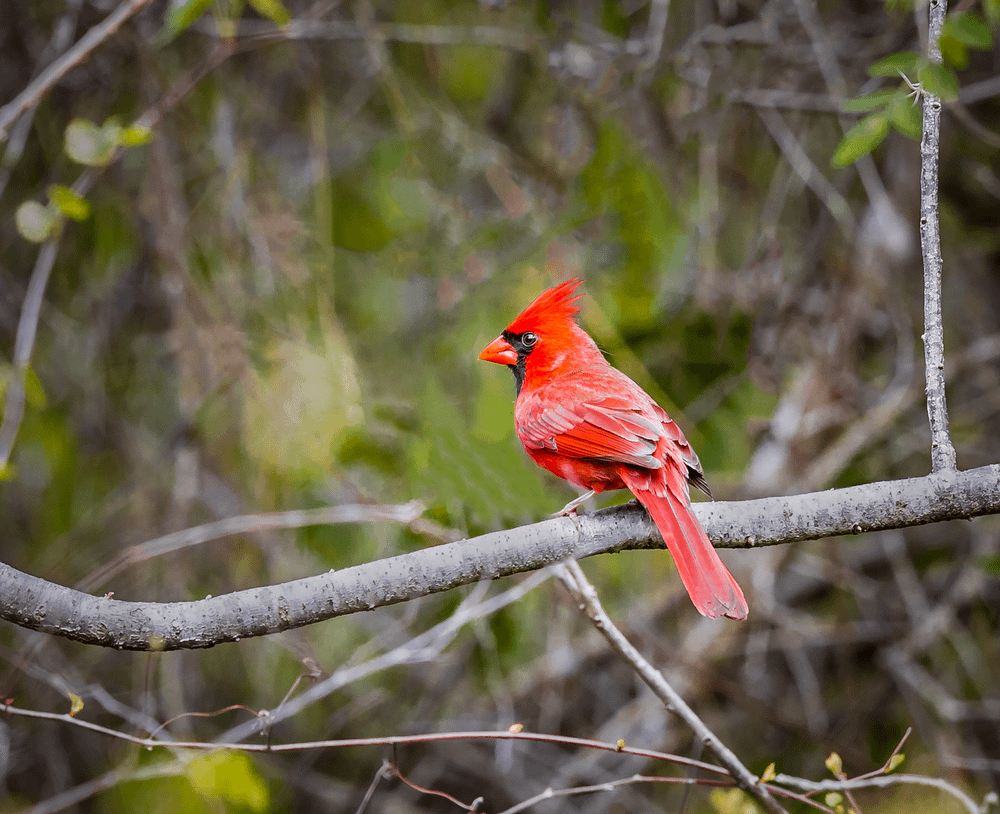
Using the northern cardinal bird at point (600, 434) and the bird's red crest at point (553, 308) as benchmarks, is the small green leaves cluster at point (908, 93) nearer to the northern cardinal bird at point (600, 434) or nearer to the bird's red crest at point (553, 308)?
the northern cardinal bird at point (600, 434)

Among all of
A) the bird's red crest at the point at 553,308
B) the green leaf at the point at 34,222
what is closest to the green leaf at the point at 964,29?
the bird's red crest at the point at 553,308

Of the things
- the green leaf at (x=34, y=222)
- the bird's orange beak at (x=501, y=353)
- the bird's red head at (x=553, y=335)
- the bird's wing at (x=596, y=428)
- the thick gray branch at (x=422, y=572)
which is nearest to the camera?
the thick gray branch at (x=422, y=572)

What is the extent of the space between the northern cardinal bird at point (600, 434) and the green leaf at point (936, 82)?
0.86 m

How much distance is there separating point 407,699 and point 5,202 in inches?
103

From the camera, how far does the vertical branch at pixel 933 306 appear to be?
156cm

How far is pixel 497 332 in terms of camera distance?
10.6 feet

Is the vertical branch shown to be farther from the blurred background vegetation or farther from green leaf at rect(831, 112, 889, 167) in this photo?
the blurred background vegetation

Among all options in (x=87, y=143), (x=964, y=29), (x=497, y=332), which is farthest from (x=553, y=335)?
(x=87, y=143)

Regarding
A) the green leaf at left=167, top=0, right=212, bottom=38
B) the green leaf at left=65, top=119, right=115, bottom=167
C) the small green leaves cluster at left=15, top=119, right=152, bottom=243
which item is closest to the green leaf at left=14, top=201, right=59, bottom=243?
the small green leaves cluster at left=15, top=119, right=152, bottom=243

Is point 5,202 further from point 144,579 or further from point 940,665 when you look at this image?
point 940,665

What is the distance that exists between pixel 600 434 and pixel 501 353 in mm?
603

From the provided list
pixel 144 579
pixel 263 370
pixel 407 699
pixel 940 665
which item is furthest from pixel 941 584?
pixel 144 579

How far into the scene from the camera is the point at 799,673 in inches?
146

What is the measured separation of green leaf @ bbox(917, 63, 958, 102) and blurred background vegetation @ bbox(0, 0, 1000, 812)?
5.50 feet
